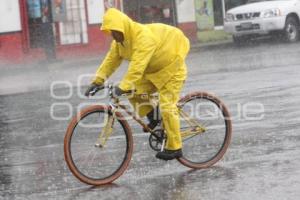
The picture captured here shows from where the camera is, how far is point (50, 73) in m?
20.3

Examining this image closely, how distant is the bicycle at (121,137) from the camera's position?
743 centimetres

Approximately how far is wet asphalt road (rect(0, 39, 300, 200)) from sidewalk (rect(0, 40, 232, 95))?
81.8 inches

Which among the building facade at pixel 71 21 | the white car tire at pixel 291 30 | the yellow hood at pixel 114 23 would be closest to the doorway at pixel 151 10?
the building facade at pixel 71 21

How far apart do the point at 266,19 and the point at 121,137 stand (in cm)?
1638

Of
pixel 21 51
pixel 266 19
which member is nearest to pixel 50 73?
pixel 21 51

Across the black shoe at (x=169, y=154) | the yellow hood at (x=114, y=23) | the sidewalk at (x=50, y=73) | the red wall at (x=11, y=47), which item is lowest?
the sidewalk at (x=50, y=73)

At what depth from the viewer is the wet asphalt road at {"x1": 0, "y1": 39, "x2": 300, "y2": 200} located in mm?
7062

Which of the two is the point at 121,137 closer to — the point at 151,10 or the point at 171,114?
the point at 171,114

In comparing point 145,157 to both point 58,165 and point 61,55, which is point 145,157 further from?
point 61,55

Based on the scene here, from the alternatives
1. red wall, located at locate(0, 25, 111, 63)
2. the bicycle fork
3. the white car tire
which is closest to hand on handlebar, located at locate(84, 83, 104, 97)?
the bicycle fork

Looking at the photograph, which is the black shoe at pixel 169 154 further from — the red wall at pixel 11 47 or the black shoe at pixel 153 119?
the red wall at pixel 11 47

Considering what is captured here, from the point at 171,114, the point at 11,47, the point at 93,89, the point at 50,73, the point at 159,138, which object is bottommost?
the point at 50,73

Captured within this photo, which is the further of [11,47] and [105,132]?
[11,47]

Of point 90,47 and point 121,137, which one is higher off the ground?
point 121,137
